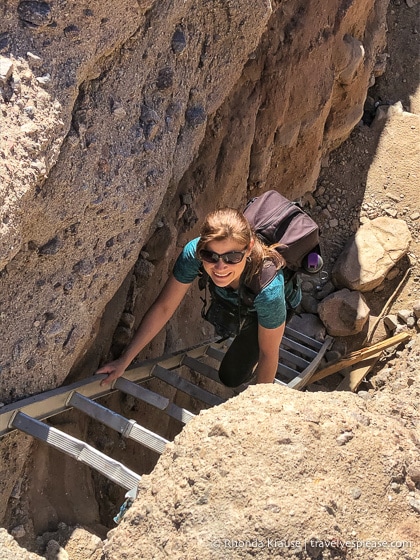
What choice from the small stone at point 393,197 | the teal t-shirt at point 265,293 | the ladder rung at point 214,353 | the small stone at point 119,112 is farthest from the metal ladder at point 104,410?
the small stone at point 393,197

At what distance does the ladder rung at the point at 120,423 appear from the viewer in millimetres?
2915

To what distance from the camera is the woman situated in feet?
10.1

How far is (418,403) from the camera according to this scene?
3783mm

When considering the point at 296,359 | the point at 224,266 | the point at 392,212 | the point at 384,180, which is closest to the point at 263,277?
the point at 224,266

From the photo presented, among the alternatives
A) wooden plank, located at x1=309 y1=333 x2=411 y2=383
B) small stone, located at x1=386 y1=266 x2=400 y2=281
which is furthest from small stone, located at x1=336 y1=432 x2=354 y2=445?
small stone, located at x1=386 y1=266 x2=400 y2=281

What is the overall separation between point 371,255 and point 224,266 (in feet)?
10.6

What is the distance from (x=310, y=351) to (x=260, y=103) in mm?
2092

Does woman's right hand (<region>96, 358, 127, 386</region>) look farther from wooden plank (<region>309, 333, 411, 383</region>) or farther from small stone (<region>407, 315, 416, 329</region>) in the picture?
small stone (<region>407, 315, 416, 329</region>)

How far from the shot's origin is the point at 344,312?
5.80m

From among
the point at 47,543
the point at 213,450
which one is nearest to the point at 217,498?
the point at 213,450

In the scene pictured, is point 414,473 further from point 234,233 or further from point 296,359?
point 296,359

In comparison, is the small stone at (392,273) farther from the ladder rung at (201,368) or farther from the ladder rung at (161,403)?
the ladder rung at (161,403)

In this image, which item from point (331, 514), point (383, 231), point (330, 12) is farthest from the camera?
point (383, 231)

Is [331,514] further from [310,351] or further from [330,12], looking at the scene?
[330,12]
